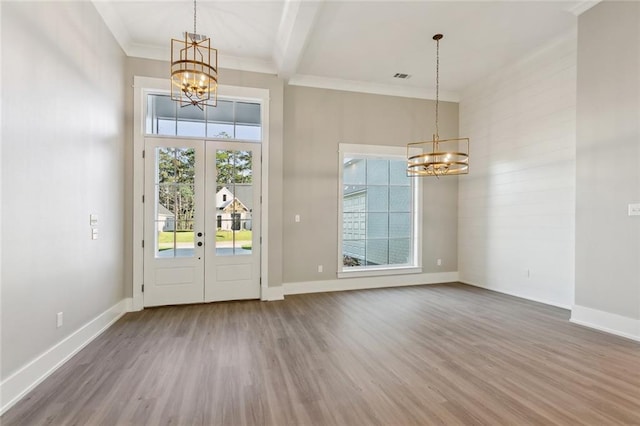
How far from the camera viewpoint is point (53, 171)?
259cm

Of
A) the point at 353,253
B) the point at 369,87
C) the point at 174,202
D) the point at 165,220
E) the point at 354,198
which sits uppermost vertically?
the point at 369,87

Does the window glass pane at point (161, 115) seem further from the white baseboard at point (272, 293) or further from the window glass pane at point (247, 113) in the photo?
the white baseboard at point (272, 293)

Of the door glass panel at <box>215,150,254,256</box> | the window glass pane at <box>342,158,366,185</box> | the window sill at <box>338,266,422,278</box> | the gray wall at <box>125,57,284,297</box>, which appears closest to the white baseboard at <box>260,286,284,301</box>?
the gray wall at <box>125,57,284,297</box>

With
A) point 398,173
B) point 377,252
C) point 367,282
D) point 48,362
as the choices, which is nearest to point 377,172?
point 398,173

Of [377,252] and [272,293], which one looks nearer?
[272,293]

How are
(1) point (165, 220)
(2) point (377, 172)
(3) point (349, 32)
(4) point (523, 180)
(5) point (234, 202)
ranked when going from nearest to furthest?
(3) point (349, 32)
(1) point (165, 220)
(5) point (234, 202)
(4) point (523, 180)
(2) point (377, 172)

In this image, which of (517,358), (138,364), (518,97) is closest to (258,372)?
(138,364)

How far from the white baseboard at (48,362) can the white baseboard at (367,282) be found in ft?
8.52

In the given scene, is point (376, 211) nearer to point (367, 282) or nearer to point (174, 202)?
point (367, 282)

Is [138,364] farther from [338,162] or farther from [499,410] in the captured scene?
[338,162]

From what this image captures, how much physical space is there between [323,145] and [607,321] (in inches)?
175

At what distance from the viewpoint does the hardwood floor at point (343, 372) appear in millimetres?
2020

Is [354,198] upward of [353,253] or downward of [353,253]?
upward

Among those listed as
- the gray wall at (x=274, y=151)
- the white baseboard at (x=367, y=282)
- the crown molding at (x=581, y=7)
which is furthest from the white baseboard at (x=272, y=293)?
the crown molding at (x=581, y=7)
